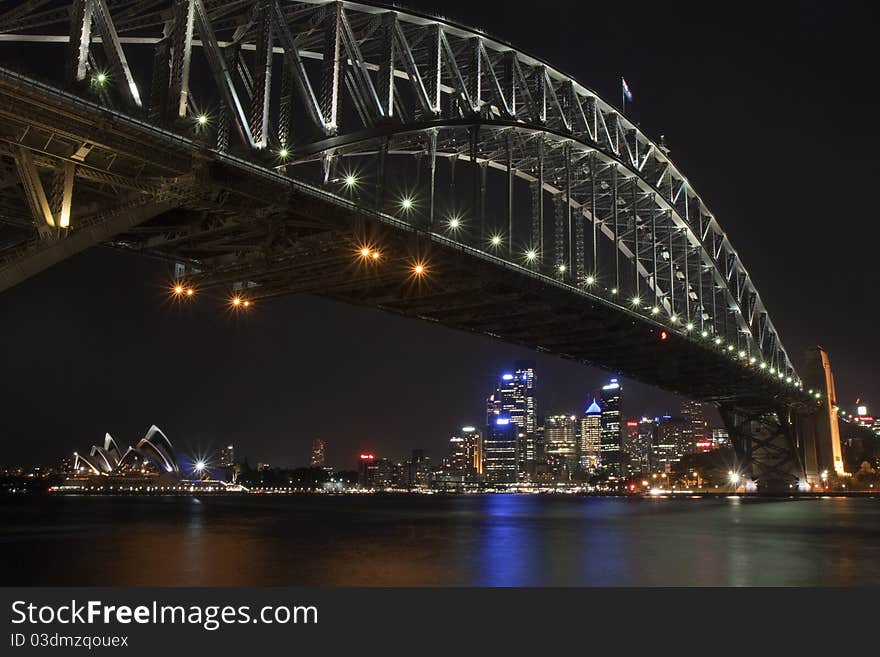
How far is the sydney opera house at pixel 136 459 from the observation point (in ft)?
456

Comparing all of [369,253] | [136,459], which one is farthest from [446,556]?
[136,459]

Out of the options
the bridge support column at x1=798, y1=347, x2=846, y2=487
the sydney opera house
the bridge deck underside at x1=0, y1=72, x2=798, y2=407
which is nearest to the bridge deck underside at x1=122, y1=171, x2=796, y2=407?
the bridge deck underside at x1=0, y1=72, x2=798, y2=407

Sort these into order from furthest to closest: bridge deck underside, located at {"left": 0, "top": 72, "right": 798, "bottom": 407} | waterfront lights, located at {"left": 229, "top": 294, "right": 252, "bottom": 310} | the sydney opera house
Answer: the sydney opera house
waterfront lights, located at {"left": 229, "top": 294, "right": 252, "bottom": 310}
bridge deck underside, located at {"left": 0, "top": 72, "right": 798, "bottom": 407}

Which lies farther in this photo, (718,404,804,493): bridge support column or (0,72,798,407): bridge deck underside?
(718,404,804,493): bridge support column

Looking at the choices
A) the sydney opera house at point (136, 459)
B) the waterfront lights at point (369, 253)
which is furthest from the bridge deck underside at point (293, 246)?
the sydney opera house at point (136, 459)

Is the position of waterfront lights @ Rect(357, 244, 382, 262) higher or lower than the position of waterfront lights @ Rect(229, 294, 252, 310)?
higher

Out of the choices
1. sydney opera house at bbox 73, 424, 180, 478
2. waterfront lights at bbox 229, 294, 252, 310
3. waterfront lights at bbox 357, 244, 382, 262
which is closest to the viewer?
waterfront lights at bbox 357, 244, 382, 262

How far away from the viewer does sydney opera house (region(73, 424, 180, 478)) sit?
456 feet

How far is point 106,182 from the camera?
2345 cm

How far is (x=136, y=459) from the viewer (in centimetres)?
16738

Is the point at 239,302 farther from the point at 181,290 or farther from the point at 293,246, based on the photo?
the point at 293,246

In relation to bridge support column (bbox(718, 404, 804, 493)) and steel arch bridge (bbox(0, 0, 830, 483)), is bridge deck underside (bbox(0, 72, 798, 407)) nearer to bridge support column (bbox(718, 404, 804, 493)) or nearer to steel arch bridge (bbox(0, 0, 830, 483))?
steel arch bridge (bbox(0, 0, 830, 483))

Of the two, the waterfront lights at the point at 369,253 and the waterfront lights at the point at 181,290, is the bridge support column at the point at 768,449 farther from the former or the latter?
the waterfront lights at the point at 181,290

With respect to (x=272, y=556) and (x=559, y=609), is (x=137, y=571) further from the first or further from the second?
(x=559, y=609)
